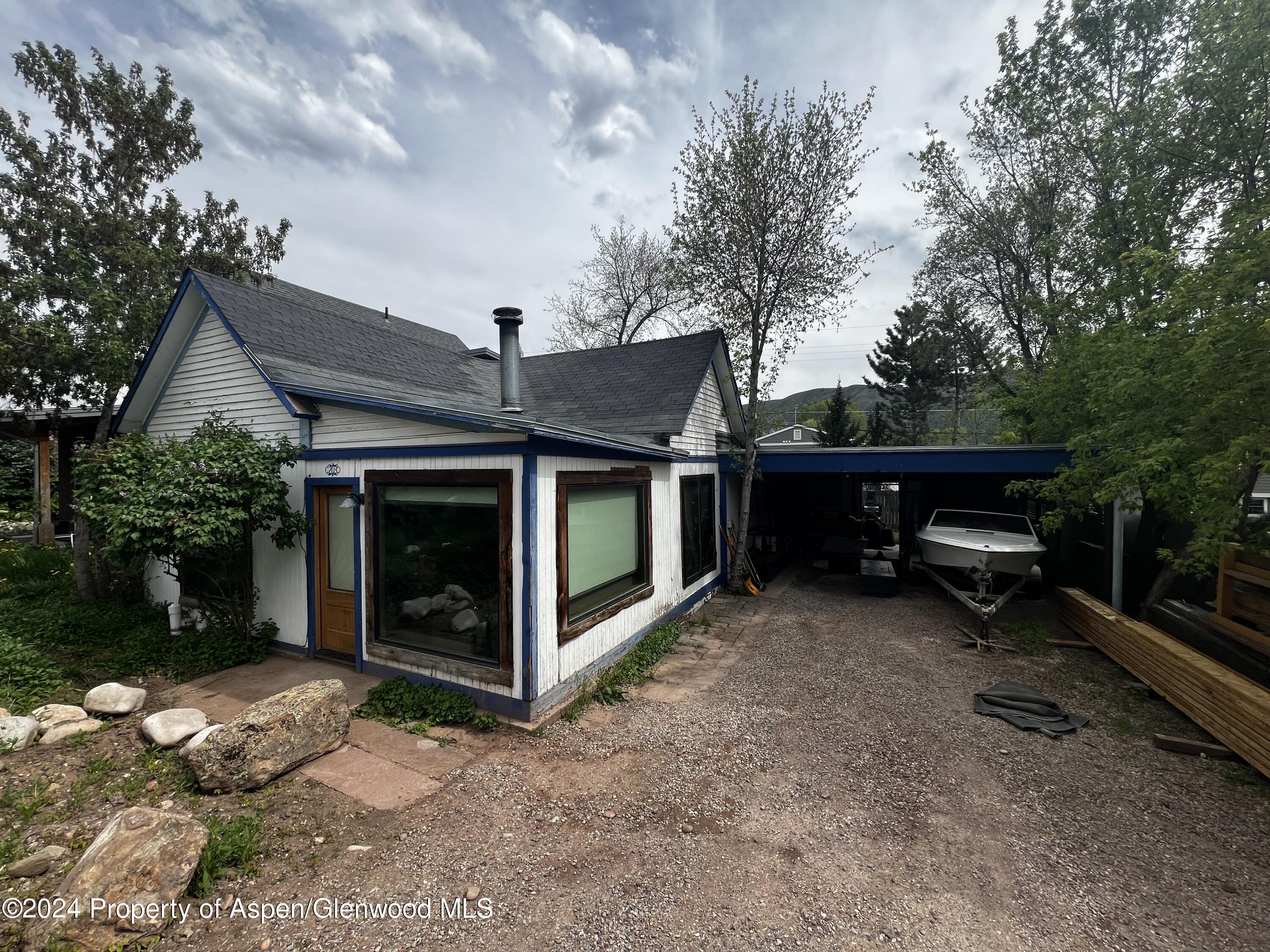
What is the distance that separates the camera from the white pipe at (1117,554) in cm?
762

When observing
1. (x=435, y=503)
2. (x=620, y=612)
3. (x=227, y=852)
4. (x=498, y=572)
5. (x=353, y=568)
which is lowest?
(x=227, y=852)

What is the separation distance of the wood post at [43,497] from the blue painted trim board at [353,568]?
11.7 m

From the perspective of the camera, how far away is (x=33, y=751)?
14.3 ft

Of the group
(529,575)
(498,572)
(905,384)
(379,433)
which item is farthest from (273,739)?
(905,384)

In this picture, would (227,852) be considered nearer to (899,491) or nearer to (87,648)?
(87,648)

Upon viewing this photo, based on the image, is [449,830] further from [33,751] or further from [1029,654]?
[1029,654]

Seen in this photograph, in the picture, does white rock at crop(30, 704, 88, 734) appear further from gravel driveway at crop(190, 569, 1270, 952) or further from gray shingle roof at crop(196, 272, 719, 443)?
gray shingle roof at crop(196, 272, 719, 443)

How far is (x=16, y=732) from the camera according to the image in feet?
14.2

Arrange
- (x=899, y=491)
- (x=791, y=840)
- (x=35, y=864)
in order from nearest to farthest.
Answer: (x=35, y=864) → (x=791, y=840) → (x=899, y=491)

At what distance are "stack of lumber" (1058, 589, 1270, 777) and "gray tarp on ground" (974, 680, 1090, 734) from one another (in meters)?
0.94

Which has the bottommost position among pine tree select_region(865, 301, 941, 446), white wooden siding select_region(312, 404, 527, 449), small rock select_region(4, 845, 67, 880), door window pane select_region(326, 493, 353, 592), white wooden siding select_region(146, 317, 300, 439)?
small rock select_region(4, 845, 67, 880)

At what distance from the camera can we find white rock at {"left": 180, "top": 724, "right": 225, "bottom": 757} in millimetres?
4023

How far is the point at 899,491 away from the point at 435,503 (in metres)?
13.1

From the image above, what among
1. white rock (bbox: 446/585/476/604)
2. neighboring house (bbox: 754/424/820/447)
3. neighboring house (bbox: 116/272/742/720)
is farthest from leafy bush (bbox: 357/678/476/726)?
neighboring house (bbox: 754/424/820/447)
